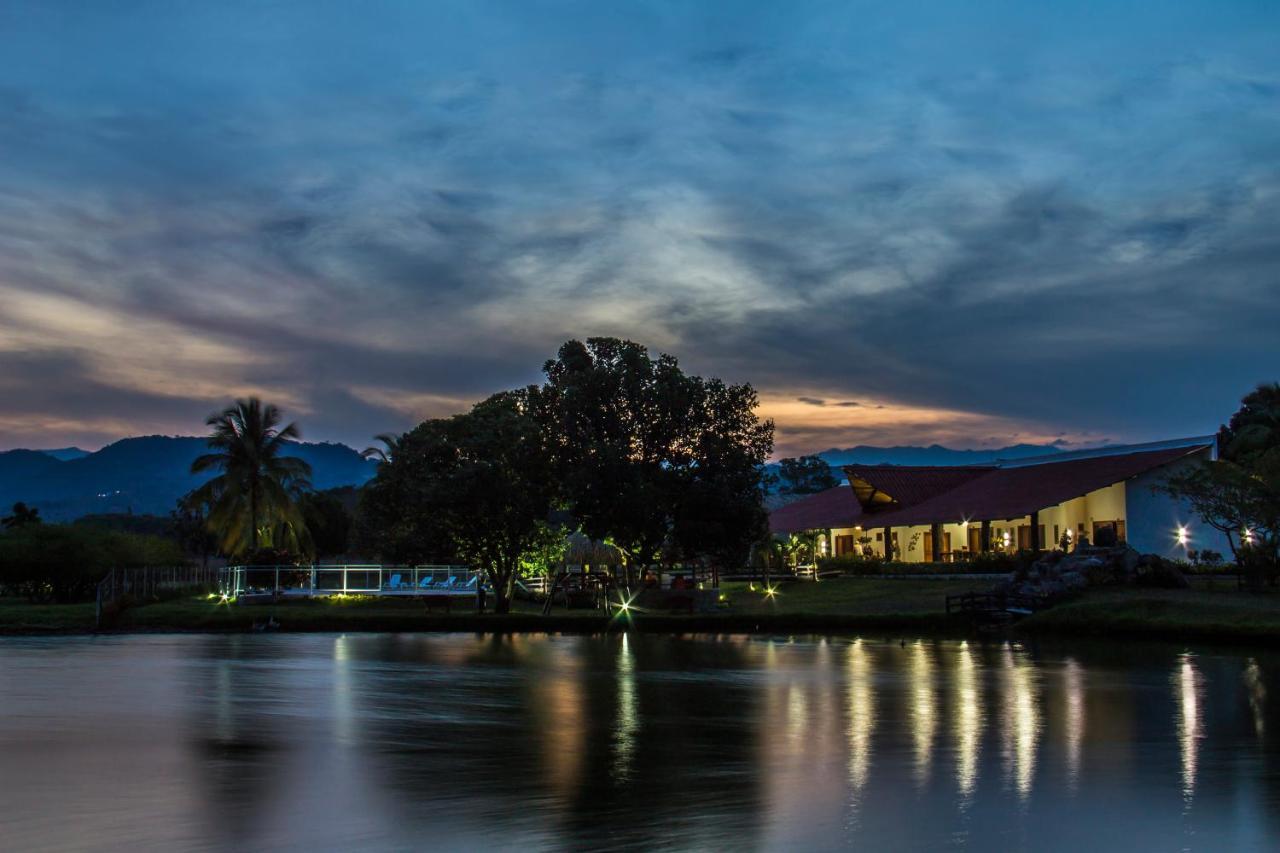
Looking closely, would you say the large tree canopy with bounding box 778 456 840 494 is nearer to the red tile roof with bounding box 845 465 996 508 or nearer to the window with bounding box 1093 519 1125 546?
the red tile roof with bounding box 845 465 996 508

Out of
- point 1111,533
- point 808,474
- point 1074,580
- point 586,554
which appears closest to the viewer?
point 1074,580

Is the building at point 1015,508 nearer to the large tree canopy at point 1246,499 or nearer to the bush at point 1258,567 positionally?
the large tree canopy at point 1246,499

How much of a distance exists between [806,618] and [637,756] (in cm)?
2872

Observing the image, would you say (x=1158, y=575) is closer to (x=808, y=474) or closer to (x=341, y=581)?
(x=341, y=581)

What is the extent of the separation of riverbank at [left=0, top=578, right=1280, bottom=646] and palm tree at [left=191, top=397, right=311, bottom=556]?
32.9 ft

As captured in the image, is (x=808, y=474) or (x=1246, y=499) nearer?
(x=1246, y=499)

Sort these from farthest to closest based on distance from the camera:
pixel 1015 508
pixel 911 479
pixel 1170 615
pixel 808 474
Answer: pixel 808 474 → pixel 911 479 → pixel 1015 508 → pixel 1170 615

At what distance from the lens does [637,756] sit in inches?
579

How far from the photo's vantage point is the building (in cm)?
5531

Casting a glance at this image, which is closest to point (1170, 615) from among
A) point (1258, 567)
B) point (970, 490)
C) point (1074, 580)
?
point (1074, 580)

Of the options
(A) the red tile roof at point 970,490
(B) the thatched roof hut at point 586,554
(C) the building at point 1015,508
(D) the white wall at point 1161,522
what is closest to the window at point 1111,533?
(C) the building at point 1015,508

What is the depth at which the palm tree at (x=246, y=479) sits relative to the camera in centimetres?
5991

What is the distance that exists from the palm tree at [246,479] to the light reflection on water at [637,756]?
106 feet

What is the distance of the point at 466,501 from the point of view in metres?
45.6
